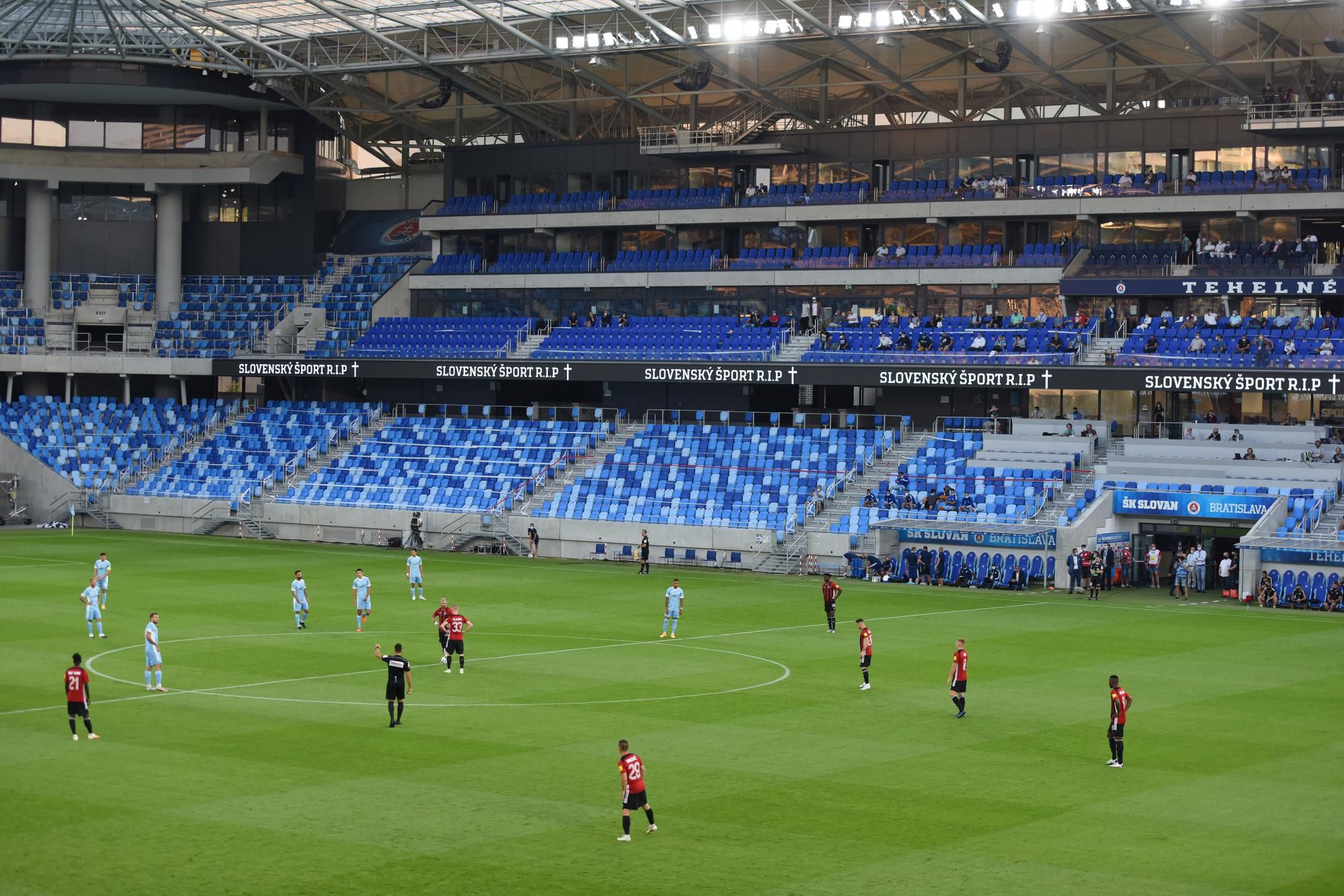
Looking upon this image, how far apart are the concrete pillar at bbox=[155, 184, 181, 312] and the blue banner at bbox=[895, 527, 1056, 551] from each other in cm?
4116

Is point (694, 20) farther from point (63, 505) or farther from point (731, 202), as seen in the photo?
point (63, 505)

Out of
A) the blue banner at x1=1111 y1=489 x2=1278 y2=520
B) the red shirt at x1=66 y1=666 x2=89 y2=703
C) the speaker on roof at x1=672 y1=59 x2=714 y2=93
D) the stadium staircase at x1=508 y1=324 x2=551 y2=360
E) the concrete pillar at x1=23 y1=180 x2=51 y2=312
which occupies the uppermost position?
the speaker on roof at x1=672 y1=59 x2=714 y2=93

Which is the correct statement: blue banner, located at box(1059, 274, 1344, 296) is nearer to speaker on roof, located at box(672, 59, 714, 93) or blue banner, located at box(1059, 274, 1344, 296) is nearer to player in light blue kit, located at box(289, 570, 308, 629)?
speaker on roof, located at box(672, 59, 714, 93)

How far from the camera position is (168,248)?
261 feet

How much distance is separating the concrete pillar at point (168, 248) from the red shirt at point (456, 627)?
50.9m

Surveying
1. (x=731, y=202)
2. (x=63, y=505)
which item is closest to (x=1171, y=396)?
(x=731, y=202)

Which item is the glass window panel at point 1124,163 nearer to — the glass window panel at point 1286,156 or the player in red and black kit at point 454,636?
the glass window panel at point 1286,156

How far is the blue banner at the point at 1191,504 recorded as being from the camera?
1987 inches

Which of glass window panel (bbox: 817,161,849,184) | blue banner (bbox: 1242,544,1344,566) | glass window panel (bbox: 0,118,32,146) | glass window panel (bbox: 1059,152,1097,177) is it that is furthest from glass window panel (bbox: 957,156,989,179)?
glass window panel (bbox: 0,118,32,146)

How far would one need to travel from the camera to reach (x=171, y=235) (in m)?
79.8

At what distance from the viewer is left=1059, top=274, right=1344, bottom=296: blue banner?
59.5 metres

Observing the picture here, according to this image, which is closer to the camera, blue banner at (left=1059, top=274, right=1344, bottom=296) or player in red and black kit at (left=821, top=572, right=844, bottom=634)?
player in red and black kit at (left=821, top=572, right=844, bottom=634)

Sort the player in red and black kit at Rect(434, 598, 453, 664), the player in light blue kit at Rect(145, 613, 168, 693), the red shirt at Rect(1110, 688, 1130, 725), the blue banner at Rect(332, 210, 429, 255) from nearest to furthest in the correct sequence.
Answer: the red shirt at Rect(1110, 688, 1130, 725)
the player in light blue kit at Rect(145, 613, 168, 693)
the player in red and black kit at Rect(434, 598, 453, 664)
the blue banner at Rect(332, 210, 429, 255)

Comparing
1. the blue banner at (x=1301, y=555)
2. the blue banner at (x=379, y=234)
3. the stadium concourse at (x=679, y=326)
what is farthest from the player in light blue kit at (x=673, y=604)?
the blue banner at (x=379, y=234)
